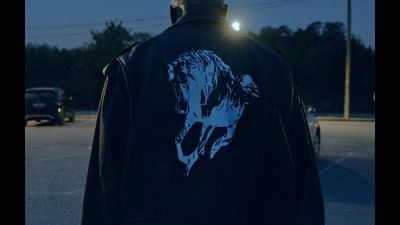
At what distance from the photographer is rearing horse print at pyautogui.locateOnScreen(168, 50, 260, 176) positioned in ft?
6.12

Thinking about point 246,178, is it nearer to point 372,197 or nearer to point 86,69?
point 372,197

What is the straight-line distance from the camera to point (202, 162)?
182 centimetres

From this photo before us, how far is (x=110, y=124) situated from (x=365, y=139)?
1745cm

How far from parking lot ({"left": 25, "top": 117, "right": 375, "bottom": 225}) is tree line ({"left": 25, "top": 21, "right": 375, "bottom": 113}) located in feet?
100

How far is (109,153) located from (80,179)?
8500 millimetres

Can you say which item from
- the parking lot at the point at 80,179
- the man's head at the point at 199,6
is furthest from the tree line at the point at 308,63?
the man's head at the point at 199,6

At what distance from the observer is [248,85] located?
1899mm

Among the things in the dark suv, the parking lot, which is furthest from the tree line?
the parking lot

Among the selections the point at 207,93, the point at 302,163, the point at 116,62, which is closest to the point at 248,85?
the point at 207,93

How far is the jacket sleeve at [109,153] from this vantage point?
184 cm

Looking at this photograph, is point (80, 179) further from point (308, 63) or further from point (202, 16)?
point (308, 63)

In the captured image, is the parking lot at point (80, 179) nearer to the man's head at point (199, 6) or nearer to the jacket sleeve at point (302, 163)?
the man's head at point (199, 6)
